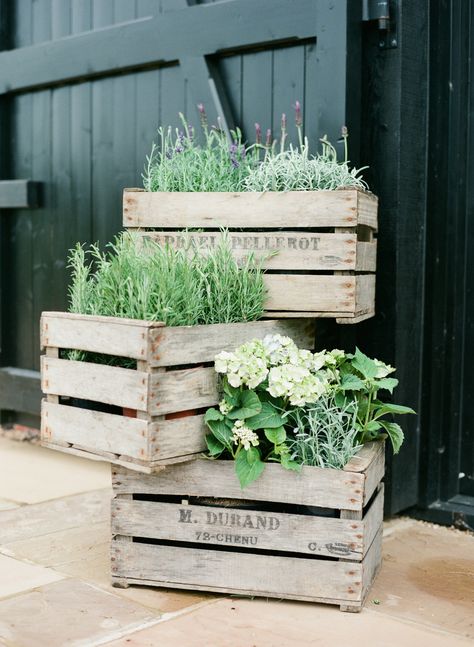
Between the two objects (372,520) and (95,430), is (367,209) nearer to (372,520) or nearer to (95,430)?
(372,520)

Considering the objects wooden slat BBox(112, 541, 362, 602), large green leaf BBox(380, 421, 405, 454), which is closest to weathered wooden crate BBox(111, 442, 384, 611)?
wooden slat BBox(112, 541, 362, 602)

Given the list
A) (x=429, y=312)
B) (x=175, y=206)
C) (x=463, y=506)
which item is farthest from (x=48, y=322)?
(x=463, y=506)

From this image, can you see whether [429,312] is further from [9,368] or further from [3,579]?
[9,368]

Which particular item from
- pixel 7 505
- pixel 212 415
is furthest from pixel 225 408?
pixel 7 505

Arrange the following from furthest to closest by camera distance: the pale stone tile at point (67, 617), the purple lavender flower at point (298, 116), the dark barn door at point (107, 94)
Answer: the dark barn door at point (107, 94), the purple lavender flower at point (298, 116), the pale stone tile at point (67, 617)

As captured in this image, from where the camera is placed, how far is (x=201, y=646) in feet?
8.59

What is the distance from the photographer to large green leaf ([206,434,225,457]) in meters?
2.98

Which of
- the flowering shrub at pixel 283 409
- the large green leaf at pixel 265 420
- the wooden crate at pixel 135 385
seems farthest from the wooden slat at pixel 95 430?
the large green leaf at pixel 265 420

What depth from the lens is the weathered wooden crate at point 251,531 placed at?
114 inches

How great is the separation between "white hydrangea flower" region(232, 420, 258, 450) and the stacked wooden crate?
109mm

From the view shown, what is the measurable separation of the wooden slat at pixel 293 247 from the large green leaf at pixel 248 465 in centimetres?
70

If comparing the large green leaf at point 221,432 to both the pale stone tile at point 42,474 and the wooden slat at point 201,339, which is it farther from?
the pale stone tile at point 42,474

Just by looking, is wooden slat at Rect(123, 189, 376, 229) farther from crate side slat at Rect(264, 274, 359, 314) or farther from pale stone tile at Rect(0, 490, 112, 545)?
Result: pale stone tile at Rect(0, 490, 112, 545)

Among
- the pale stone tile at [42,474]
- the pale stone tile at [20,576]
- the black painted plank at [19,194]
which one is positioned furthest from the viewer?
the black painted plank at [19,194]
